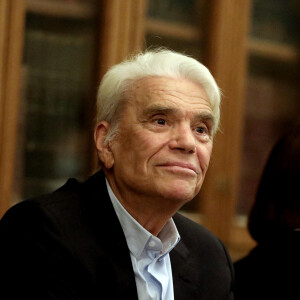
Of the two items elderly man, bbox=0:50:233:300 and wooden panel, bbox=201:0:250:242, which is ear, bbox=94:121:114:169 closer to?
elderly man, bbox=0:50:233:300

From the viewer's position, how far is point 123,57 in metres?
2.91

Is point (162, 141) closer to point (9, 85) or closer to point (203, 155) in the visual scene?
point (203, 155)

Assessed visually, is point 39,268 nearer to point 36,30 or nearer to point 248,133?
point 36,30

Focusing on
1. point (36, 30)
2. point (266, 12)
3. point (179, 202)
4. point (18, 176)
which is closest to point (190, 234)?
point (179, 202)

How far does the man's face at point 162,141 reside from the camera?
1.80m

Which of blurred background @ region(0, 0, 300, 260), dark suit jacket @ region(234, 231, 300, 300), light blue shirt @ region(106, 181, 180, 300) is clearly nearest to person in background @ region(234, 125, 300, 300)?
dark suit jacket @ region(234, 231, 300, 300)

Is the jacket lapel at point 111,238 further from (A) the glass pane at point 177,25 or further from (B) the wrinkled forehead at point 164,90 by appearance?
(A) the glass pane at point 177,25

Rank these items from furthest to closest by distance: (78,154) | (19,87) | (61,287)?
1. (78,154)
2. (19,87)
3. (61,287)

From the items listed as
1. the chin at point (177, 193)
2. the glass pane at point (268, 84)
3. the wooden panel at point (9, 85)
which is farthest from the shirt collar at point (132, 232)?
the glass pane at point (268, 84)

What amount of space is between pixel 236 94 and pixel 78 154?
830 millimetres

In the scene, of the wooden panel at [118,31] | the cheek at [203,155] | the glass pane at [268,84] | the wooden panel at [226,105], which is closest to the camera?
the cheek at [203,155]

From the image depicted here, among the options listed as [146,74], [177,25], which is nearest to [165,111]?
[146,74]

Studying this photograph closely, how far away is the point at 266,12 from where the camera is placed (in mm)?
3418

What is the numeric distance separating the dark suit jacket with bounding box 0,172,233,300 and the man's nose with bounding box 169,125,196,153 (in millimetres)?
239
